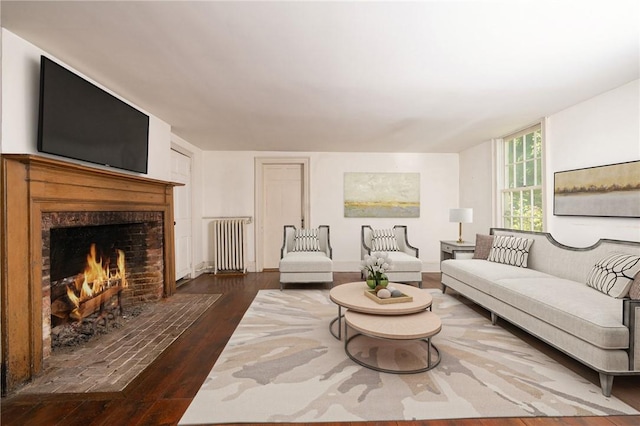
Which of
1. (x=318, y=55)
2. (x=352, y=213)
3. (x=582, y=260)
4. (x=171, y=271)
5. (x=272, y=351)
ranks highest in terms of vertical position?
(x=318, y=55)

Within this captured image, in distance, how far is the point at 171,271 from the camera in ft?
13.1

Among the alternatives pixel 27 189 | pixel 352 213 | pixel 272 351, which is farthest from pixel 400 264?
pixel 27 189

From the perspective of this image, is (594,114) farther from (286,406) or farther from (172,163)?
(172,163)

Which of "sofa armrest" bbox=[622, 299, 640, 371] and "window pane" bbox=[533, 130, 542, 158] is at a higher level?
"window pane" bbox=[533, 130, 542, 158]

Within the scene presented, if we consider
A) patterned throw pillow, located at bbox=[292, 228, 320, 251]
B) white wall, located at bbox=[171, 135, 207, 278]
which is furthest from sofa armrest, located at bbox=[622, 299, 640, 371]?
white wall, located at bbox=[171, 135, 207, 278]

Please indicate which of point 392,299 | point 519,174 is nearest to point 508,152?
point 519,174

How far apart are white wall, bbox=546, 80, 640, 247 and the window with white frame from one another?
24 cm

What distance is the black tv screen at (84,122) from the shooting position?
6.98 ft

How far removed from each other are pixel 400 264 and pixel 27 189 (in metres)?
4.08

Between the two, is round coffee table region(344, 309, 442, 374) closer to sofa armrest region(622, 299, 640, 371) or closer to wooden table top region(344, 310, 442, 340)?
wooden table top region(344, 310, 442, 340)

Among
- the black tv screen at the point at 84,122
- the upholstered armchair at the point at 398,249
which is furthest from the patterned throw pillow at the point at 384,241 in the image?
the black tv screen at the point at 84,122

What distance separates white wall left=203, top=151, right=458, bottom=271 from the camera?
5.79m

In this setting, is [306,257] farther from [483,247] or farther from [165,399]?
[165,399]

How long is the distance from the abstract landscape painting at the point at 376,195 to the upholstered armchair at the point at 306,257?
106cm
